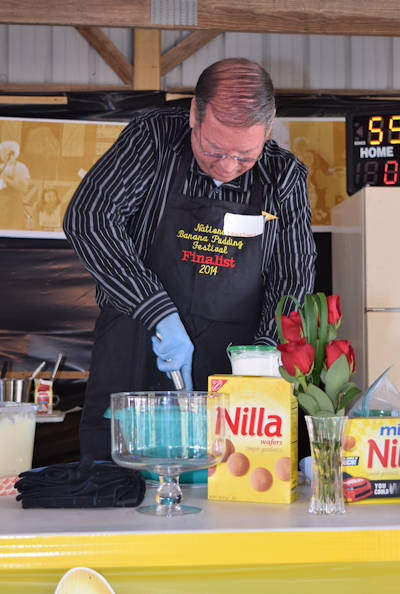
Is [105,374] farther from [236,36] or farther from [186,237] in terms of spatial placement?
[236,36]

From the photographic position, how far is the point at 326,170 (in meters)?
3.91

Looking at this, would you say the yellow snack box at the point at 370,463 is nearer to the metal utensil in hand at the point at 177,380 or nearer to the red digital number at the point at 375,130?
the metal utensil in hand at the point at 177,380

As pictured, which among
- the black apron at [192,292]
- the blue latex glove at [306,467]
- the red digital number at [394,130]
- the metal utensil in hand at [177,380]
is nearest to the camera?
the blue latex glove at [306,467]

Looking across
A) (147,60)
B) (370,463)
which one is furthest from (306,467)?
(147,60)

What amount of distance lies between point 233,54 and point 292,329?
3.46m

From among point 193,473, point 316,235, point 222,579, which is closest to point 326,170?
point 316,235

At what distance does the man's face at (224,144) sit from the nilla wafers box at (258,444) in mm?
667

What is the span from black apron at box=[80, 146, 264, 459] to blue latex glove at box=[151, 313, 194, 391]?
16cm

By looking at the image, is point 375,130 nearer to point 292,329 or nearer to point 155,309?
point 155,309

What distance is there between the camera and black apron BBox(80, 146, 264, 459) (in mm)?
1745

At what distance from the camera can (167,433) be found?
0.96 m

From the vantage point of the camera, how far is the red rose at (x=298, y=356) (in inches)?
39.7

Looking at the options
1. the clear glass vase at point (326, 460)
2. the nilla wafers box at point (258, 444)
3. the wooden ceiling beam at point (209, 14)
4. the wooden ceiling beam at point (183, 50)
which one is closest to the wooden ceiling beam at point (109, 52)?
the wooden ceiling beam at point (183, 50)

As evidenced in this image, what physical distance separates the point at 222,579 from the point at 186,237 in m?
1.03
